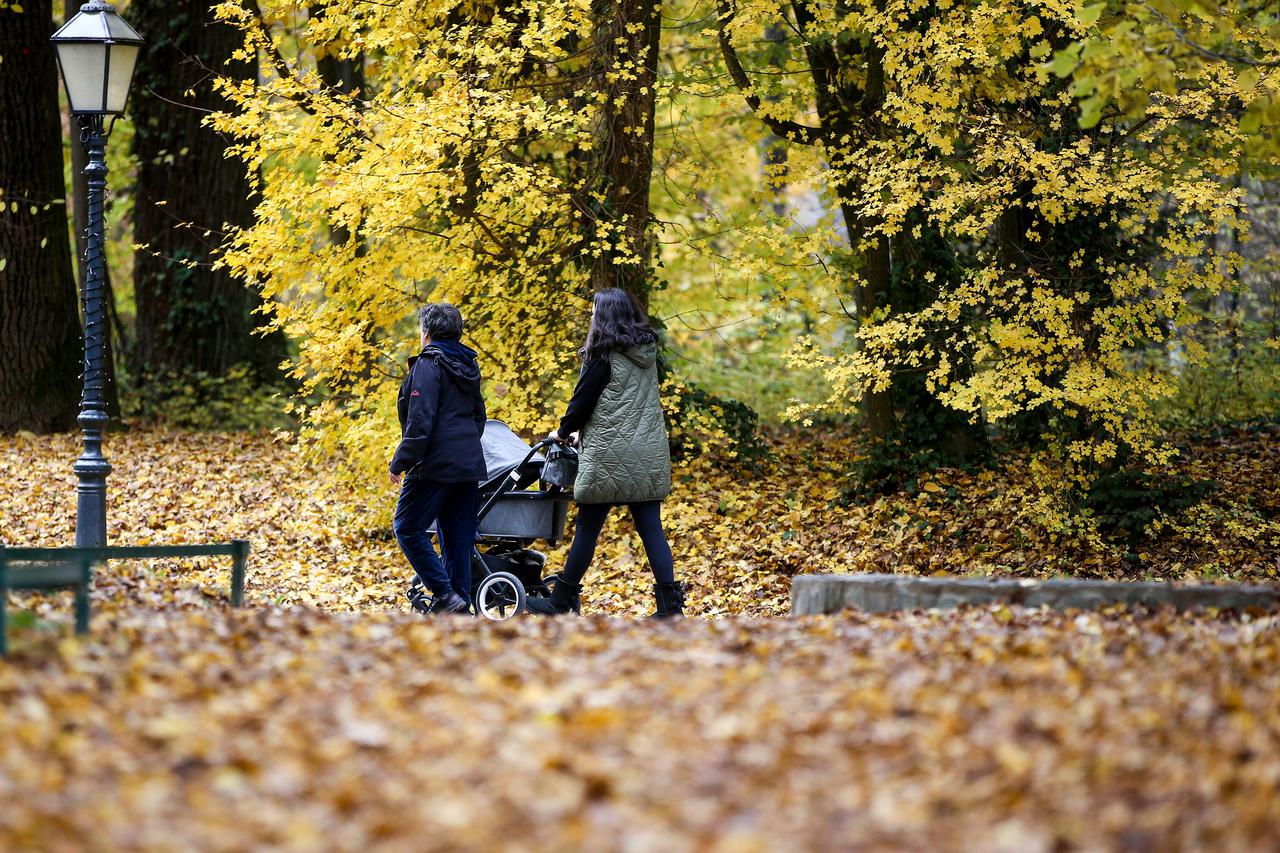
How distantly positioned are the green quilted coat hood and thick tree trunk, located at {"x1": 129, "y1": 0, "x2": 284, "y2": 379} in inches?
399

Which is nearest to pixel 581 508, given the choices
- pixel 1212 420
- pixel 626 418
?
pixel 626 418

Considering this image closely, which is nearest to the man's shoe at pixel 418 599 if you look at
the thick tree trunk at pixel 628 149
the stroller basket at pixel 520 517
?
the stroller basket at pixel 520 517

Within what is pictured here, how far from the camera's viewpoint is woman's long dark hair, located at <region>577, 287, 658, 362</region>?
7.54 metres

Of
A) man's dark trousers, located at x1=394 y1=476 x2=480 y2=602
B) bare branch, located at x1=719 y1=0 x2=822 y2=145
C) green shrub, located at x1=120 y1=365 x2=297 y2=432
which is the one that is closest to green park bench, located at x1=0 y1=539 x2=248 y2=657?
man's dark trousers, located at x1=394 y1=476 x2=480 y2=602

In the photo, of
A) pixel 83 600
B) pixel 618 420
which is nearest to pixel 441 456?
pixel 618 420

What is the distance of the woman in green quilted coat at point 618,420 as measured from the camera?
7562 millimetres

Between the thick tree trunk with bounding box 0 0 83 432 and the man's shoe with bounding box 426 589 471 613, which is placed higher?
the thick tree trunk with bounding box 0 0 83 432

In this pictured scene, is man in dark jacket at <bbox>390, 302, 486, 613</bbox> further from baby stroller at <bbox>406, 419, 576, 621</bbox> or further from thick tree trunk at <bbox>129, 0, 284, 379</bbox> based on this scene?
thick tree trunk at <bbox>129, 0, 284, 379</bbox>

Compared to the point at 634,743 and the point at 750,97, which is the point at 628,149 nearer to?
the point at 750,97

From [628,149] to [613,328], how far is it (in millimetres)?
4459

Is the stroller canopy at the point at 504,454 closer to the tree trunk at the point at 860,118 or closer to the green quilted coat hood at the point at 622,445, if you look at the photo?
the green quilted coat hood at the point at 622,445

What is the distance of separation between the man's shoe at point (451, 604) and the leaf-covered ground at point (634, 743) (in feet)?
7.02

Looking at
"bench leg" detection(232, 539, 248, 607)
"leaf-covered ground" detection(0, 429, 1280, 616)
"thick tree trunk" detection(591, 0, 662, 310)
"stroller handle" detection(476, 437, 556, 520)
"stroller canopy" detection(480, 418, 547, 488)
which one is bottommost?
"leaf-covered ground" detection(0, 429, 1280, 616)

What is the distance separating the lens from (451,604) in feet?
25.4
